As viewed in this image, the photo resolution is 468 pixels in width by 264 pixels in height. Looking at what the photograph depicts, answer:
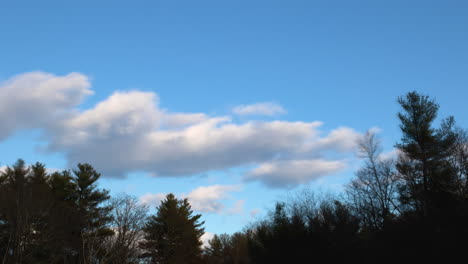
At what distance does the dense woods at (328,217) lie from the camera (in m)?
35.4

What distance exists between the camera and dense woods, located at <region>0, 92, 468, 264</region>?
3544 centimetres

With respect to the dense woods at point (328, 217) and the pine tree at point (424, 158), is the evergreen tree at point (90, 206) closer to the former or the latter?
the dense woods at point (328, 217)

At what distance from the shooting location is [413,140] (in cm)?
4419

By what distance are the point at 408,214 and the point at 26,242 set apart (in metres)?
37.3

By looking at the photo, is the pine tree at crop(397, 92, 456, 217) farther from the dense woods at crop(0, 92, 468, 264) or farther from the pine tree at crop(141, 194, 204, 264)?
the pine tree at crop(141, 194, 204, 264)

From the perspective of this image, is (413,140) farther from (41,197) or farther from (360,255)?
(41,197)

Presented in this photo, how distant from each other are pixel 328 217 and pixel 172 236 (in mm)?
26805

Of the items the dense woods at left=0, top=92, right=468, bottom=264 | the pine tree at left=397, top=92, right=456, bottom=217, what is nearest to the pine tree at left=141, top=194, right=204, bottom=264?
the dense woods at left=0, top=92, right=468, bottom=264

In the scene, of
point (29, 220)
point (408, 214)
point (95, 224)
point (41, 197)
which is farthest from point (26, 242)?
point (408, 214)

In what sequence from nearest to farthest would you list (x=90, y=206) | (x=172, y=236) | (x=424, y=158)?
(x=424, y=158), (x=90, y=206), (x=172, y=236)

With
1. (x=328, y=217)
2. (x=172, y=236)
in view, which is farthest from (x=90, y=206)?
(x=328, y=217)

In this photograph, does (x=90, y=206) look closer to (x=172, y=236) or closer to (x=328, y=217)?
(x=172, y=236)

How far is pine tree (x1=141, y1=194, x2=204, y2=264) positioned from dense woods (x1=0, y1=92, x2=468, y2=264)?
3512 millimetres

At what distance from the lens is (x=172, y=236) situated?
6388cm
